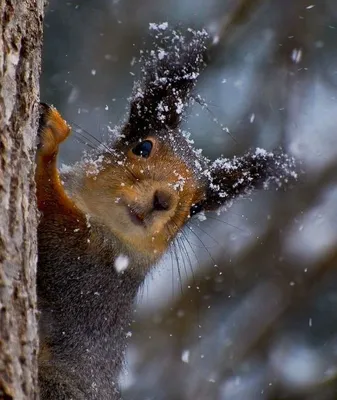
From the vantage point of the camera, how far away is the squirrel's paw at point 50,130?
2604mm

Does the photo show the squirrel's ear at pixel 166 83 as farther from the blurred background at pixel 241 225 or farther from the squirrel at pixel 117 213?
the blurred background at pixel 241 225

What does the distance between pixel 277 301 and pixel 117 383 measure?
5.76 feet

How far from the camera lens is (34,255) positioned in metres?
1.93

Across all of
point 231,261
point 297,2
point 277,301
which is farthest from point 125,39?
point 277,301

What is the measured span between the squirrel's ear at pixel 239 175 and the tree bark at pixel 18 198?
138 cm

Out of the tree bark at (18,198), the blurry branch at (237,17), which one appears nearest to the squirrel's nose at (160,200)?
the tree bark at (18,198)

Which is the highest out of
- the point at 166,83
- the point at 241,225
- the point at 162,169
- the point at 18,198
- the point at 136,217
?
the point at 241,225

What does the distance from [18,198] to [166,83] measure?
1.48 m

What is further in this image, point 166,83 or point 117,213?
point 166,83

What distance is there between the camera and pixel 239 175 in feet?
11.1

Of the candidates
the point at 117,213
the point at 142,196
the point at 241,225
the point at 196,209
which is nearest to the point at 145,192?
the point at 142,196

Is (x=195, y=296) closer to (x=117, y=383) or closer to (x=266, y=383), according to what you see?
(x=266, y=383)

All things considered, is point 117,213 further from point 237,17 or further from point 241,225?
point 237,17

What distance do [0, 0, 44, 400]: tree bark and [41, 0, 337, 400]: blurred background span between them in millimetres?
2268
